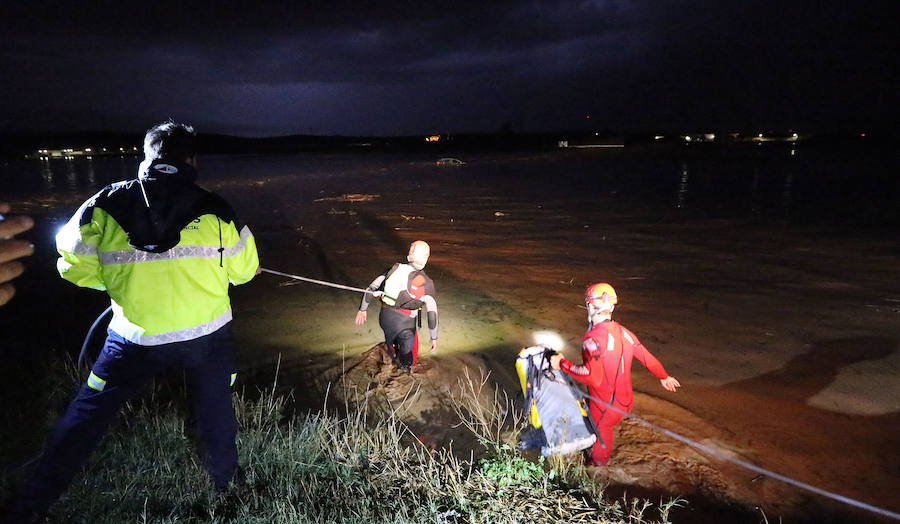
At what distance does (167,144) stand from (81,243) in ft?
2.23

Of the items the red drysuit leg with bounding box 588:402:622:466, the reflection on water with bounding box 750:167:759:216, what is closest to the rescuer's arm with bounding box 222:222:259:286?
the red drysuit leg with bounding box 588:402:622:466

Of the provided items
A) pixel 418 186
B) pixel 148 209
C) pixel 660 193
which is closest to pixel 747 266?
pixel 148 209

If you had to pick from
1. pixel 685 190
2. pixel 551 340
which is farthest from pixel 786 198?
pixel 551 340

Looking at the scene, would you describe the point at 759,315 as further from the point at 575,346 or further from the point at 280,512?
the point at 280,512

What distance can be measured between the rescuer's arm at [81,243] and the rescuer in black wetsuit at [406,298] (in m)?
3.02

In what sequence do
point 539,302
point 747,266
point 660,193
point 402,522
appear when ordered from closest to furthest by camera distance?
point 402,522 → point 539,302 → point 747,266 → point 660,193

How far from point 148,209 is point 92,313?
740cm

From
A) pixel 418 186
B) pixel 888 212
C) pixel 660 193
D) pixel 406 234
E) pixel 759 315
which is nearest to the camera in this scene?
pixel 759 315

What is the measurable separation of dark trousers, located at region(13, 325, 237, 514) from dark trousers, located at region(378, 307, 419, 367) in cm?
272

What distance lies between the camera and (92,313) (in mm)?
9031

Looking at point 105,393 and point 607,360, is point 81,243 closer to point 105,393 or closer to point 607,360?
point 105,393

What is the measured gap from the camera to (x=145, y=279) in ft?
9.95

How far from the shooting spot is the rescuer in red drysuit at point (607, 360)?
437cm

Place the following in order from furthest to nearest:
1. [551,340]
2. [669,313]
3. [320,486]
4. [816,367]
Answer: [669,313], [551,340], [816,367], [320,486]
